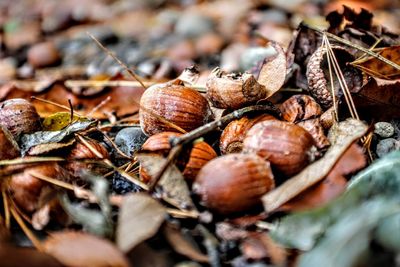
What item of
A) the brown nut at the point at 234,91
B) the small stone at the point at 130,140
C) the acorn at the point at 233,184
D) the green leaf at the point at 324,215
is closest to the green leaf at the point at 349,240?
the green leaf at the point at 324,215

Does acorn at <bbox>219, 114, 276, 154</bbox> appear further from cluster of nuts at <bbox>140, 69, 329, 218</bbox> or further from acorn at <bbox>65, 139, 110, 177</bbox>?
acorn at <bbox>65, 139, 110, 177</bbox>

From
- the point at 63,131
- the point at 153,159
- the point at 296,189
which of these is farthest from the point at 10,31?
the point at 296,189

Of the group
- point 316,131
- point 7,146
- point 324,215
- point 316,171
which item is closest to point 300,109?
point 316,131

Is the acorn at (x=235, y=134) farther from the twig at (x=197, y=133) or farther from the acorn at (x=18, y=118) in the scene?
the acorn at (x=18, y=118)

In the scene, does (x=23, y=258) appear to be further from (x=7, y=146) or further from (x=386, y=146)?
(x=386, y=146)

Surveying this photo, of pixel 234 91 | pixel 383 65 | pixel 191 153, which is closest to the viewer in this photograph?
pixel 191 153

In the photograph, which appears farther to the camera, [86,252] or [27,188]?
[27,188]
